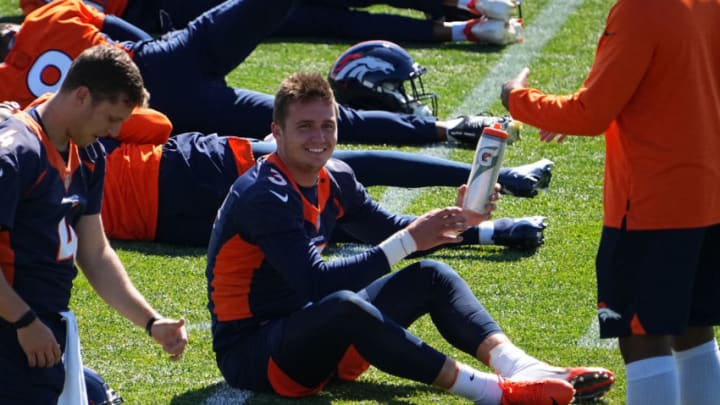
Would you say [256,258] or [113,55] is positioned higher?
[113,55]

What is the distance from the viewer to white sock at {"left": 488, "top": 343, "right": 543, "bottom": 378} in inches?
193

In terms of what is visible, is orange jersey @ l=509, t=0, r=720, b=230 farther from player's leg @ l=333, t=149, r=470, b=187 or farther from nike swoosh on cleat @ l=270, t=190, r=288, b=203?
player's leg @ l=333, t=149, r=470, b=187

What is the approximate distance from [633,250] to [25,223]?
1.85m

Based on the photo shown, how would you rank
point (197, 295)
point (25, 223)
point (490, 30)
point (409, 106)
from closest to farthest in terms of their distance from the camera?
point (25, 223) → point (197, 295) → point (409, 106) → point (490, 30)

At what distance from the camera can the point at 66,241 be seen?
13.4 feet

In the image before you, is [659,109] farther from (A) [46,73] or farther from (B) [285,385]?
(A) [46,73]

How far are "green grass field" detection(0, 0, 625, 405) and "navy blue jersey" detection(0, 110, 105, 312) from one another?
39.4 inches

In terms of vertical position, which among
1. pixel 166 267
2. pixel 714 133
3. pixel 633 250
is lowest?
pixel 166 267

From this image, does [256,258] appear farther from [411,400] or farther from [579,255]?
[579,255]

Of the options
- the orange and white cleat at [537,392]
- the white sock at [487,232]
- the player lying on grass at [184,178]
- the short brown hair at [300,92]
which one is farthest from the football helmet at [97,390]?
the white sock at [487,232]

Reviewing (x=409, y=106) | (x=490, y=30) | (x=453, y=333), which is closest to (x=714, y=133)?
(x=453, y=333)

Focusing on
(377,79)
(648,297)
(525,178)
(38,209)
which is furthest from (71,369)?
(377,79)

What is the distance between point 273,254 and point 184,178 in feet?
6.32

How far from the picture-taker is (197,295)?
19.8ft
